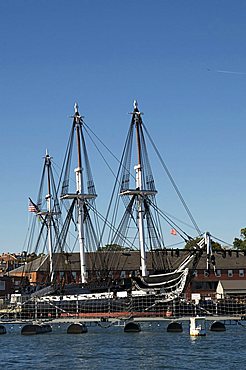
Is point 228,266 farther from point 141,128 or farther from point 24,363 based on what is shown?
point 24,363

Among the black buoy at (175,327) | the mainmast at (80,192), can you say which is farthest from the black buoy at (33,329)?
the mainmast at (80,192)

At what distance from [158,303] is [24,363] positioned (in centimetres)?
4160

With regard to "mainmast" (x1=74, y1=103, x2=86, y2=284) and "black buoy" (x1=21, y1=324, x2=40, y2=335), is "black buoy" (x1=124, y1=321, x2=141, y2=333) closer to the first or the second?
"black buoy" (x1=21, y1=324, x2=40, y2=335)

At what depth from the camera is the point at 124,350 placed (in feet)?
164

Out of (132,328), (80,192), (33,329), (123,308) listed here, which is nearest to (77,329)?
(33,329)

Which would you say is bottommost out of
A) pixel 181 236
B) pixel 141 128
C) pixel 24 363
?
pixel 24 363

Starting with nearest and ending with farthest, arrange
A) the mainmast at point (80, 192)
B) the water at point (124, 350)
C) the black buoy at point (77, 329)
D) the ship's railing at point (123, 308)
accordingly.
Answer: the water at point (124, 350)
the black buoy at point (77, 329)
the ship's railing at point (123, 308)
the mainmast at point (80, 192)

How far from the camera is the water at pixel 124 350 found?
42.8 meters

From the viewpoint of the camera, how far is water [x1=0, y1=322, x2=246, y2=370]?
140 feet

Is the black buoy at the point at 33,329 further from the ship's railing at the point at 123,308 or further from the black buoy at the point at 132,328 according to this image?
the ship's railing at the point at 123,308

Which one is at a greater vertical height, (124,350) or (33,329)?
(33,329)

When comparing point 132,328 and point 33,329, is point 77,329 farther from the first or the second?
point 132,328

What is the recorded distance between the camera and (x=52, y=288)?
307 feet

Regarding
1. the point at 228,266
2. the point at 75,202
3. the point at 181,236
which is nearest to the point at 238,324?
the point at 181,236
